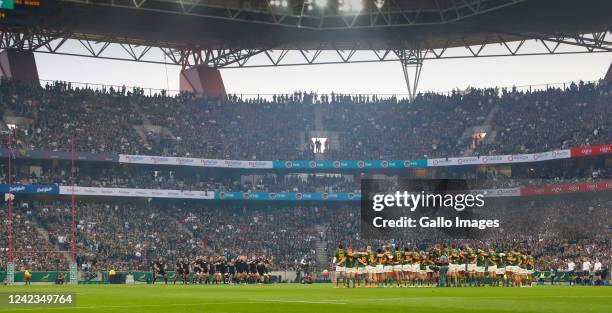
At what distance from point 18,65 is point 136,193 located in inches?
563

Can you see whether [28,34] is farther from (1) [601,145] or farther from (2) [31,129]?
(1) [601,145]

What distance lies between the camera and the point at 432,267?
1661 inches

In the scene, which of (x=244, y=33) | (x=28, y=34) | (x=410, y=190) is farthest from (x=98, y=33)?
(x=410, y=190)

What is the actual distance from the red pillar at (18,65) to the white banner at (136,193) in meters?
11.2

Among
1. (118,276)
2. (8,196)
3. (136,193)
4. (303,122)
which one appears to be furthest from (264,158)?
(118,276)

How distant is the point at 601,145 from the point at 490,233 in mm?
10418

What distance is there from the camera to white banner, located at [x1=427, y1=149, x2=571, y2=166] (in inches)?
2753

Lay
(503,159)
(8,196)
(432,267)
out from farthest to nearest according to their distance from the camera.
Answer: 1. (503,159)
2. (8,196)
3. (432,267)

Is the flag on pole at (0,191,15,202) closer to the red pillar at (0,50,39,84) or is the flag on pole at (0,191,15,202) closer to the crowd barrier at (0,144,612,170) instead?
the crowd barrier at (0,144,612,170)

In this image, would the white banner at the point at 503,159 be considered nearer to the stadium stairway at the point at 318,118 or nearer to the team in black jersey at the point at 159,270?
the stadium stairway at the point at 318,118

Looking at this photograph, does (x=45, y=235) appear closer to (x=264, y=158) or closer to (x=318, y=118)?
(x=264, y=158)

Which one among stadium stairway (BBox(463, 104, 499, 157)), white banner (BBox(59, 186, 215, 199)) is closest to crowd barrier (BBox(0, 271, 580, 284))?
white banner (BBox(59, 186, 215, 199))

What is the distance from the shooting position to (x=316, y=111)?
8569 cm

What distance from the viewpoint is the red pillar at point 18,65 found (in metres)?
73.4
